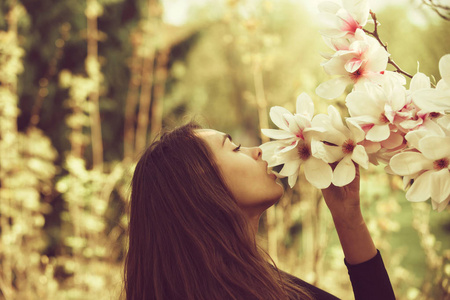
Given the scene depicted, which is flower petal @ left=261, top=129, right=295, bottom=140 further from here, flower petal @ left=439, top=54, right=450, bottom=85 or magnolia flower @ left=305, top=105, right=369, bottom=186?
flower petal @ left=439, top=54, right=450, bottom=85

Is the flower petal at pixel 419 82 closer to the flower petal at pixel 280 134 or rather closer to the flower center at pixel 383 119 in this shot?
the flower center at pixel 383 119

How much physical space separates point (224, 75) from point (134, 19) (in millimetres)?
6898

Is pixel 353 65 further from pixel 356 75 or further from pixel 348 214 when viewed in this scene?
pixel 348 214

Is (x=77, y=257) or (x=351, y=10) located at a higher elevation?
(x=351, y=10)

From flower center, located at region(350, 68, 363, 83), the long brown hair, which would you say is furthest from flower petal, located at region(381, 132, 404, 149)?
the long brown hair

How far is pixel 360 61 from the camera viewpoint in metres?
0.71

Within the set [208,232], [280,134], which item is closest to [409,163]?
[280,134]

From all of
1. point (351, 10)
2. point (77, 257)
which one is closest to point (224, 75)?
point (77, 257)

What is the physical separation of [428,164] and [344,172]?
A: 0.45ft

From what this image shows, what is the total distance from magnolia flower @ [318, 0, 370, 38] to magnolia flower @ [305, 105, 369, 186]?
138 mm

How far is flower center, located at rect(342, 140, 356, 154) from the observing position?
710mm

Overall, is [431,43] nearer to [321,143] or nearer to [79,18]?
[321,143]

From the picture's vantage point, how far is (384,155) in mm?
704

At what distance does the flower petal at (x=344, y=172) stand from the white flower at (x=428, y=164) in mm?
85
